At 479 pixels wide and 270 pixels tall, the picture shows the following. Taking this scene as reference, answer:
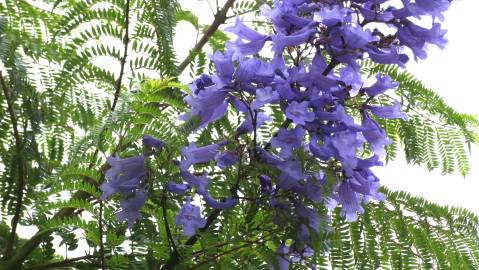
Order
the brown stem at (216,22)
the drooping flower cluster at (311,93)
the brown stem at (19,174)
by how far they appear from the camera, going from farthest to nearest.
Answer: the brown stem at (216,22)
the brown stem at (19,174)
the drooping flower cluster at (311,93)

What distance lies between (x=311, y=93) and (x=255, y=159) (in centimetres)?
8

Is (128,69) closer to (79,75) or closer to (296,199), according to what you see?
(79,75)

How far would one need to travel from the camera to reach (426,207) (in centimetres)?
95

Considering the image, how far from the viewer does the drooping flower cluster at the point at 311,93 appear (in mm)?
621

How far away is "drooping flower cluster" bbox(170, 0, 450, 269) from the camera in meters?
0.62

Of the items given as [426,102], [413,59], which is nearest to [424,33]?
[413,59]

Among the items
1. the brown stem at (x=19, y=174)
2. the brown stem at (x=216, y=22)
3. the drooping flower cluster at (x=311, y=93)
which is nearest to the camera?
the drooping flower cluster at (x=311, y=93)

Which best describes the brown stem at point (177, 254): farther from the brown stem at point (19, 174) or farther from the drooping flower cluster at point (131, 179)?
the brown stem at point (19, 174)

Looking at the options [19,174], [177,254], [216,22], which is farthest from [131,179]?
[216,22]

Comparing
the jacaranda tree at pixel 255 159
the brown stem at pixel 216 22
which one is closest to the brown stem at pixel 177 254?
the jacaranda tree at pixel 255 159

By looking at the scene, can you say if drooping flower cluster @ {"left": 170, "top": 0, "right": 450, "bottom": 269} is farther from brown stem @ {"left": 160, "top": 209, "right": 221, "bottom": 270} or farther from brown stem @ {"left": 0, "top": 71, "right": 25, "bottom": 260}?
brown stem @ {"left": 0, "top": 71, "right": 25, "bottom": 260}

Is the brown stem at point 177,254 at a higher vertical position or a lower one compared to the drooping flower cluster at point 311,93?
lower

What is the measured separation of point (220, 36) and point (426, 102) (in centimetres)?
39

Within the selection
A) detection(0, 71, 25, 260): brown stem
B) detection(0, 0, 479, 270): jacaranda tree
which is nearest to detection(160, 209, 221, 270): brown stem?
detection(0, 0, 479, 270): jacaranda tree
